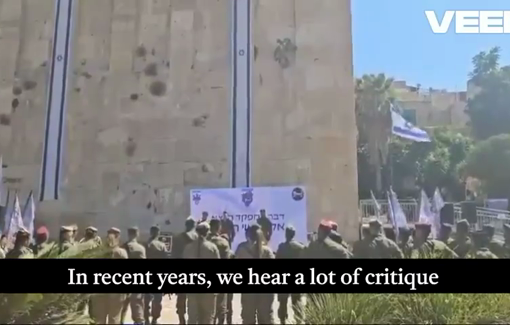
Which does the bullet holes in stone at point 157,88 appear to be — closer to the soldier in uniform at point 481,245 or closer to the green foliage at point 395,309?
the green foliage at point 395,309

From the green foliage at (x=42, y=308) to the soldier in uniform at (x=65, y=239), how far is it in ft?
0.84

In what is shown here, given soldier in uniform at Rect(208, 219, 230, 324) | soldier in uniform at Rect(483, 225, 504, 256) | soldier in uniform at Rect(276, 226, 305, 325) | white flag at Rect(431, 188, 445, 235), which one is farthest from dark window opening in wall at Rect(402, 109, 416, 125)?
soldier in uniform at Rect(208, 219, 230, 324)

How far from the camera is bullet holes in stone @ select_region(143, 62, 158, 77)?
338cm

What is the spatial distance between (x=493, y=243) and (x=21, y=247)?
246 centimetres

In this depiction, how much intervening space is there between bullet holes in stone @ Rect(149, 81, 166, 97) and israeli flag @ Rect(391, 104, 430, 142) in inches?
52.9

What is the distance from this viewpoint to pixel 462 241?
9.60 ft

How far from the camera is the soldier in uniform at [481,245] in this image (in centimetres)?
289

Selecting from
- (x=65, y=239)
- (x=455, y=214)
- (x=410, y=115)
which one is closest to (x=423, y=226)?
(x=455, y=214)

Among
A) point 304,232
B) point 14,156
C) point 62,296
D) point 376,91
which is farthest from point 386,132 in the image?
point 14,156

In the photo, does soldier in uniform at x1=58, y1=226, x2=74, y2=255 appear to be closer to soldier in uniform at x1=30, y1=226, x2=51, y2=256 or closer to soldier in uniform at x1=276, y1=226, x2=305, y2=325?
soldier in uniform at x1=30, y1=226, x2=51, y2=256

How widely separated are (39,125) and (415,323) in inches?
93.4

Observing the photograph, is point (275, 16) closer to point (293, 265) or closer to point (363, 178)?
point (363, 178)

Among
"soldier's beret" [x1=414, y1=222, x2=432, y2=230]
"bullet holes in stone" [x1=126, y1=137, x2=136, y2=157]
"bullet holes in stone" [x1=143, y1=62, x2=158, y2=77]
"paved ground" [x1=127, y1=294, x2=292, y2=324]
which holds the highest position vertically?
"bullet holes in stone" [x1=143, y1=62, x2=158, y2=77]

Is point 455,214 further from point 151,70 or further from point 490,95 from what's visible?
point 151,70
